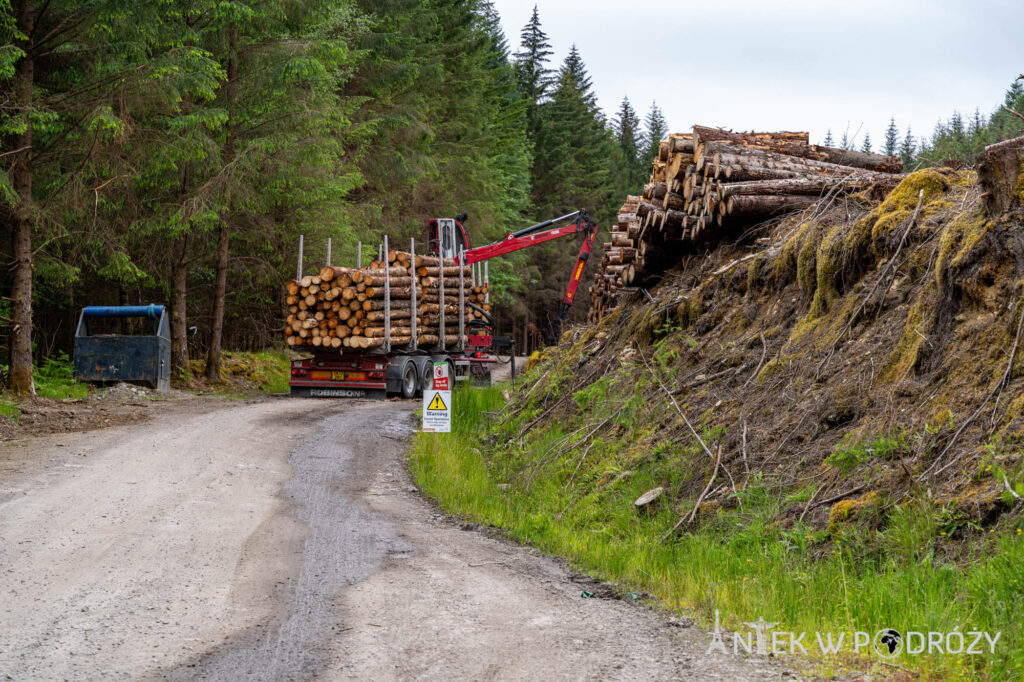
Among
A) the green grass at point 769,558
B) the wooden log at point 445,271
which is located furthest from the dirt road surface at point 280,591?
the wooden log at point 445,271

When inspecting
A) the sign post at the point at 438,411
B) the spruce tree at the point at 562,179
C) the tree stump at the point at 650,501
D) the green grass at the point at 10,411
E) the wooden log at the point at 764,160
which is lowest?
the tree stump at the point at 650,501

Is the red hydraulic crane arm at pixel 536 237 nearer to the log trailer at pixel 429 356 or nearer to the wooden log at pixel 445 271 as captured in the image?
the log trailer at pixel 429 356

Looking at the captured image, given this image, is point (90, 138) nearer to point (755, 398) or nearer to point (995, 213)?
point (755, 398)

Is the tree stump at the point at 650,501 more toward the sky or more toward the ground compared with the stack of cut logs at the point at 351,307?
more toward the ground

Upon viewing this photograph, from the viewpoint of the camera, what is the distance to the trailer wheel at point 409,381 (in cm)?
1944

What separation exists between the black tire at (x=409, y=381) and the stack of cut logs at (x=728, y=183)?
8.05 m

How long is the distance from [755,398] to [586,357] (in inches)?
181

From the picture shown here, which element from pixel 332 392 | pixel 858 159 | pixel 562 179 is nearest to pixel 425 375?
pixel 332 392

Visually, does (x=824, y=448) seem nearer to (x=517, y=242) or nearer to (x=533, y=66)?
(x=517, y=242)

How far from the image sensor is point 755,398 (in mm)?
7512

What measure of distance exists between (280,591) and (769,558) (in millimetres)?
3131

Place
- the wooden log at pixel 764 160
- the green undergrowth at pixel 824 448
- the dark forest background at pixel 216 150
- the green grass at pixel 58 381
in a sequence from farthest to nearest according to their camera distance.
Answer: the green grass at pixel 58 381 → the dark forest background at pixel 216 150 → the wooden log at pixel 764 160 → the green undergrowth at pixel 824 448

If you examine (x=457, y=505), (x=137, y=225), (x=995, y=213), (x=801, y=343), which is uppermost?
(x=137, y=225)

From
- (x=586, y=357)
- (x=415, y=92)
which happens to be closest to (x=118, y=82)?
(x=586, y=357)
